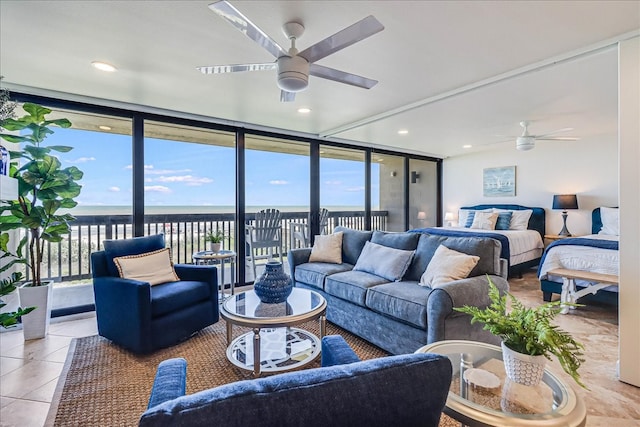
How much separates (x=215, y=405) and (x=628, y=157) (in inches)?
113

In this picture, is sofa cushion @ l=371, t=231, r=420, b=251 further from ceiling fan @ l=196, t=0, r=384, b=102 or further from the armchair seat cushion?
the armchair seat cushion

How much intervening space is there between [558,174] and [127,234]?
273 inches

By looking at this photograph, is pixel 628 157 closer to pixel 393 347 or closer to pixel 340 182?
pixel 393 347

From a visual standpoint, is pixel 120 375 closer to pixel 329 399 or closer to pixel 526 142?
pixel 329 399

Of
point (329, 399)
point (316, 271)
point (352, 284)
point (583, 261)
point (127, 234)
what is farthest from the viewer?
point (127, 234)

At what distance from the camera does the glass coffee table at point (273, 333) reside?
2115 millimetres

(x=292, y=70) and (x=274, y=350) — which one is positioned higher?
(x=292, y=70)

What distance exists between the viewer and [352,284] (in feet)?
9.23

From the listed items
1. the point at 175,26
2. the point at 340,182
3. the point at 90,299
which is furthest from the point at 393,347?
the point at 340,182

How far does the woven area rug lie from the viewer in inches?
72.4

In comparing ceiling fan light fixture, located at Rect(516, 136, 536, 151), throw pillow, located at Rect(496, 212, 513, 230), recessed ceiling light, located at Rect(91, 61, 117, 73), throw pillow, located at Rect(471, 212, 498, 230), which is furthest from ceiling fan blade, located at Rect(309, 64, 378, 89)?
throw pillow, located at Rect(496, 212, 513, 230)

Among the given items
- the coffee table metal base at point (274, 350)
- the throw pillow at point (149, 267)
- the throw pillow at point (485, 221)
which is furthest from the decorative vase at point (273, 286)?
the throw pillow at point (485, 221)

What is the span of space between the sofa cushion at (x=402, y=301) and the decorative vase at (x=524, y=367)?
3.21 ft

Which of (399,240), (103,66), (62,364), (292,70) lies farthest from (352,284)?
(103,66)
